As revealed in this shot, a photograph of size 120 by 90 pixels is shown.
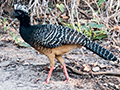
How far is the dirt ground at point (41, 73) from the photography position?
160 inches

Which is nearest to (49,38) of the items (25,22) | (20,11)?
(25,22)

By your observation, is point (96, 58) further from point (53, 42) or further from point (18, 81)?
point (18, 81)

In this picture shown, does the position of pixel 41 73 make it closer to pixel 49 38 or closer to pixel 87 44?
pixel 49 38

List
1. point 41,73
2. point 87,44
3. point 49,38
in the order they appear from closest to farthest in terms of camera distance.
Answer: point 49,38, point 87,44, point 41,73

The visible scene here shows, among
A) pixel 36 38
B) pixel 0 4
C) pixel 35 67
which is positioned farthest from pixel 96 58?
pixel 0 4

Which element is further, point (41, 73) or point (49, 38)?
point (41, 73)

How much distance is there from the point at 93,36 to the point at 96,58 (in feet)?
5.10

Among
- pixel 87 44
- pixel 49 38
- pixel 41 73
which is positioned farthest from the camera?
pixel 41 73

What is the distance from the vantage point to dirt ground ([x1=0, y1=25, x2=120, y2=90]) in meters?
4.05

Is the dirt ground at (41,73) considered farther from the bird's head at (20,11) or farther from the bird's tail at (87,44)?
the bird's head at (20,11)

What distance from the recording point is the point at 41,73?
465cm

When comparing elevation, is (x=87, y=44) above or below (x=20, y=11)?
below

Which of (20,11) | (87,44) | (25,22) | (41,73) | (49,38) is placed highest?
(20,11)

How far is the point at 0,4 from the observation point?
27.8 feet
